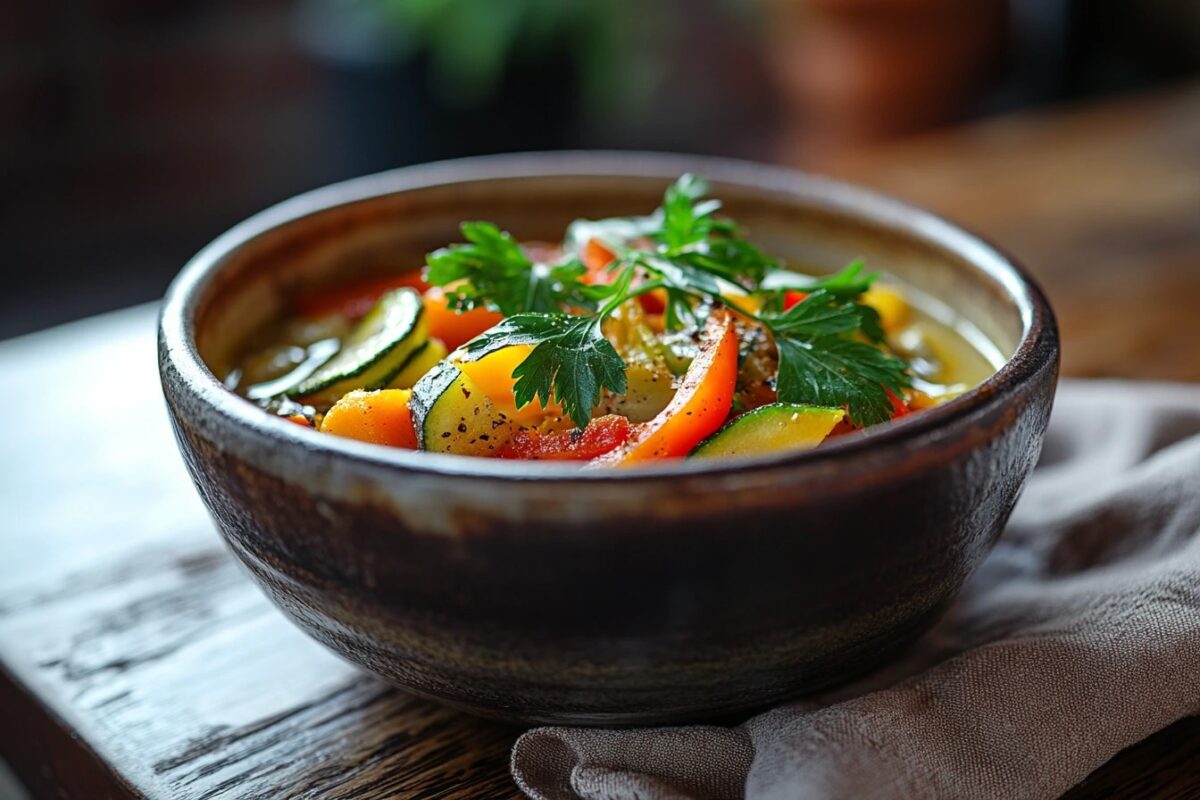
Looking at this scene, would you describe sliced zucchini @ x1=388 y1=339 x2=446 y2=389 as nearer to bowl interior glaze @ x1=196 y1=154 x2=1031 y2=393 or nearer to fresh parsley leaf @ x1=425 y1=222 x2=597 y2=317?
fresh parsley leaf @ x1=425 y1=222 x2=597 y2=317

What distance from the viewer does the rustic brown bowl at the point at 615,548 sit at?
968 mm

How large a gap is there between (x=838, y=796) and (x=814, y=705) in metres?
0.17

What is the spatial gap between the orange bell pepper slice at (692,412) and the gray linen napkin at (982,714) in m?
0.26

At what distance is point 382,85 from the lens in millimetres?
4074

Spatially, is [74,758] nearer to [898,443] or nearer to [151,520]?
[151,520]

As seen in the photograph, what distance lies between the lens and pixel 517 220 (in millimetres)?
1836

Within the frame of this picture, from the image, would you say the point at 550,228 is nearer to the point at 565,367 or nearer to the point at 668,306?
the point at 668,306

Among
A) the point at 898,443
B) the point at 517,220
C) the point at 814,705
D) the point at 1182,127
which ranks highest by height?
the point at 898,443

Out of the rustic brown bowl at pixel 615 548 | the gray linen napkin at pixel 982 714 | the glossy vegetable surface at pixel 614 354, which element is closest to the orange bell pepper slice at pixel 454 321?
the glossy vegetable surface at pixel 614 354

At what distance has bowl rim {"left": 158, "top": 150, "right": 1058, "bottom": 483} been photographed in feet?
3.20

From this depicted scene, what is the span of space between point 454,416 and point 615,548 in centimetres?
26

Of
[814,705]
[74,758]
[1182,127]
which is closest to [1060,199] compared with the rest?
[1182,127]

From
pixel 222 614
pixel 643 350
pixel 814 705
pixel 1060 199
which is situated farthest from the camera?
pixel 1060 199

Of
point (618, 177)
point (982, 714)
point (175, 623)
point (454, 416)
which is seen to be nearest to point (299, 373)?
point (175, 623)
